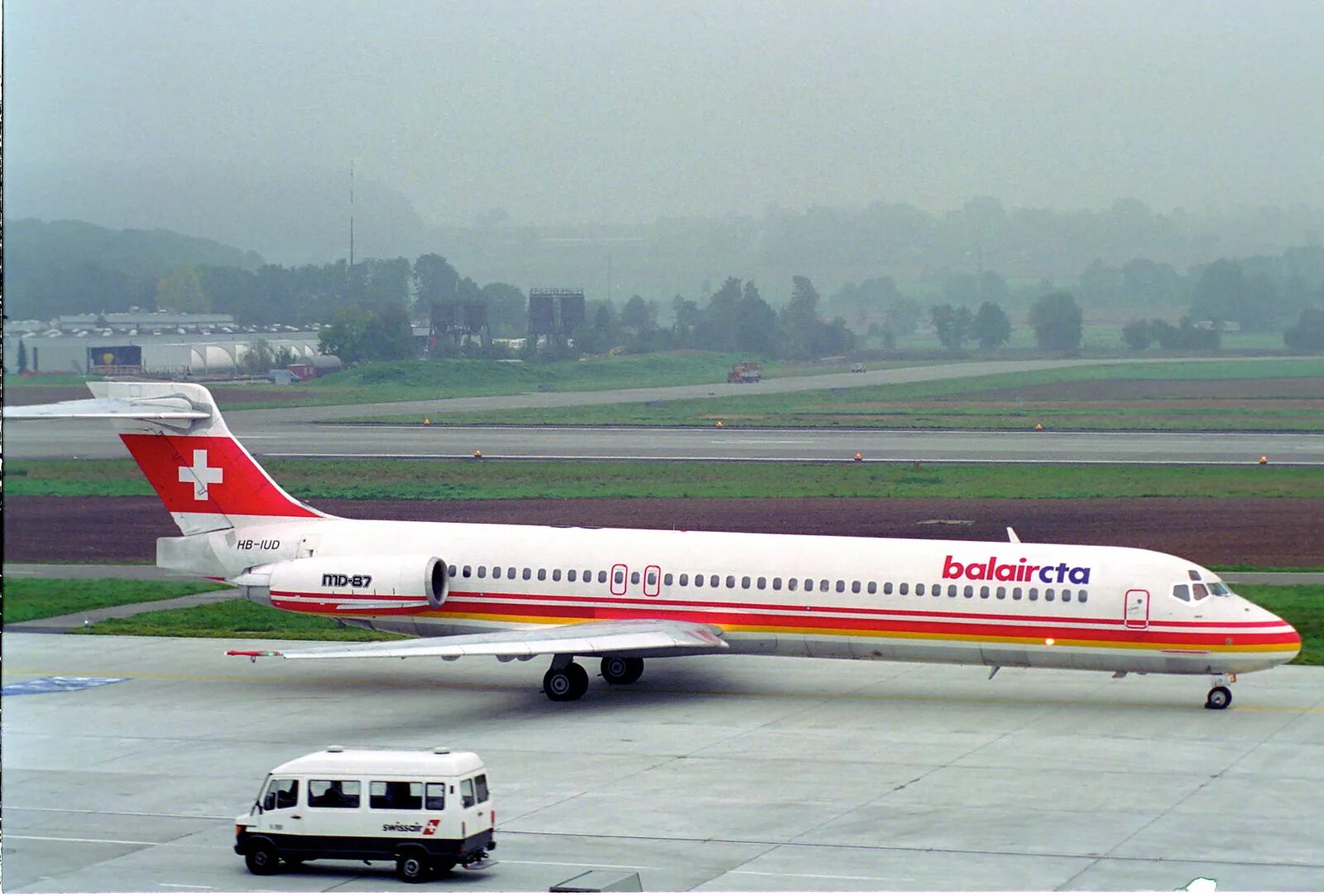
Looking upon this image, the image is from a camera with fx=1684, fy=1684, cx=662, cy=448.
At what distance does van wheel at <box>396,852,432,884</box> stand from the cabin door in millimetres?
15765

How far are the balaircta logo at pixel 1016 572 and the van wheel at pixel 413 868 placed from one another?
14.4 metres

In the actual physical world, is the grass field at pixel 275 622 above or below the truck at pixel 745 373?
below

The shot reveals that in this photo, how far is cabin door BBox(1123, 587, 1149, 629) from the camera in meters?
31.5

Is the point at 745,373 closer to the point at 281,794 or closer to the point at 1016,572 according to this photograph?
the point at 1016,572

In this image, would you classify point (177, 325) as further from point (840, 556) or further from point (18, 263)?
point (840, 556)

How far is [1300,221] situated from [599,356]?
40578 mm

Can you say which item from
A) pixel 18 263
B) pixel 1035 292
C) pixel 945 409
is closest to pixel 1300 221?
pixel 1035 292

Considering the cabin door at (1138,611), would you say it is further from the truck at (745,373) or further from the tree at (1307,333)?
the truck at (745,373)

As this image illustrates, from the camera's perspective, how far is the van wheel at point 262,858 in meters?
21.4

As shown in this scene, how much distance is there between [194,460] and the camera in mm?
37344

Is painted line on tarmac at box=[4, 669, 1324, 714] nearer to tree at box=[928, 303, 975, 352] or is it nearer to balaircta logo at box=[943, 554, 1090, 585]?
balaircta logo at box=[943, 554, 1090, 585]

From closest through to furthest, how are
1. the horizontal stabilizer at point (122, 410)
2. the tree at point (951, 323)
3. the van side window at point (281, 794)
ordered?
the van side window at point (281, 794) < the horizontal stabilizer at point (122, 410) < the tree at point (951, 323)

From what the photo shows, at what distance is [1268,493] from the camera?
62.7 metres

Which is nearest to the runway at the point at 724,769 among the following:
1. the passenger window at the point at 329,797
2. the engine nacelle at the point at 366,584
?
the passenger window at the point at 329,797
